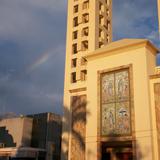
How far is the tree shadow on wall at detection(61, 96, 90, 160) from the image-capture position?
32494 millimetres

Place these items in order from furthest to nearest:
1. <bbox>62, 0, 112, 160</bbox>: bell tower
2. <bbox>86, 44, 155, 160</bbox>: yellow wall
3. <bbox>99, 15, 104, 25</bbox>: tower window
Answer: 1. <bbox>99, 15, 104, 25</bbox>: tower window
2. <bbox>62, 0, 112, 160</bbox>: bell tower
3. <bbox>86, 44, 155, 160</bbox>: yellow wall

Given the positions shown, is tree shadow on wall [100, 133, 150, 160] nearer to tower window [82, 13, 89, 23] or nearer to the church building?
the church building

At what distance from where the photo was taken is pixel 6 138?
46.2m

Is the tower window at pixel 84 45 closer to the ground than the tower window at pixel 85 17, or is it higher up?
closer to the ground

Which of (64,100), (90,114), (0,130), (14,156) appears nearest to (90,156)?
(90,114)

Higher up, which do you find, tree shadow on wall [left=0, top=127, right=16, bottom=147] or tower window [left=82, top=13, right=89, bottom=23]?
tower window [left=82, top=13, right=89, bottom=23]

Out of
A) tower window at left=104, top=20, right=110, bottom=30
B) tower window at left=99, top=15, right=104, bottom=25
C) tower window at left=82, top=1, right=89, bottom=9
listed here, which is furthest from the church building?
tower window at left=82, top=1, right=89, bottom=9

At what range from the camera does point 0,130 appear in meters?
47.7

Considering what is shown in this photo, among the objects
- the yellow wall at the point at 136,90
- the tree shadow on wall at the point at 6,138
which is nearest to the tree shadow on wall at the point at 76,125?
the yellow wall at the point at 136,90

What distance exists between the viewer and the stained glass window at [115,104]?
27.8 metres

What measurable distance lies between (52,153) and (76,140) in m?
12.6

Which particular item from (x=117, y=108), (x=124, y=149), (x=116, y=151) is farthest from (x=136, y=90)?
(x=116, y=151)

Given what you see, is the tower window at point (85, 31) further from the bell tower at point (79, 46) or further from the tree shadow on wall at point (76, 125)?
the tree shadow on wall at point (76, 125)

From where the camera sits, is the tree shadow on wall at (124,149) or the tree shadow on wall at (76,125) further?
the tree shadow on wall at (76,125)
